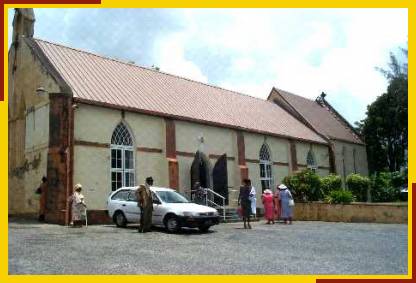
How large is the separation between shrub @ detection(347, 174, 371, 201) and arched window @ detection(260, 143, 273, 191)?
200 inches

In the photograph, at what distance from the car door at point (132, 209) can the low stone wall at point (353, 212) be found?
33.1 feet

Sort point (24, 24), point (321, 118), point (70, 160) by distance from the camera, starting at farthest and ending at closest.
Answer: point (321, 118) < point (24, 24) < point (70, 160)

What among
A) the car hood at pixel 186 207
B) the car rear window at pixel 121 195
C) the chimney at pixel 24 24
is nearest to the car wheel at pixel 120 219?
the car rear window at pixel 121 195

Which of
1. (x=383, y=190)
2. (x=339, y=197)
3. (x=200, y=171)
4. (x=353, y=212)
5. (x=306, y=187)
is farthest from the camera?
(x=383, y=190)

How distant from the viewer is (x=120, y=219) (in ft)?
55.6

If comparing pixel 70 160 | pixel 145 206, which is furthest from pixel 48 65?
pixel 145 206

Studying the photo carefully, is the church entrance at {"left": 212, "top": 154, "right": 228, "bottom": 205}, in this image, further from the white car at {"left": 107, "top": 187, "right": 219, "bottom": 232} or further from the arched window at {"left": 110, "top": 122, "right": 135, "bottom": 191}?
the white car at {"left": 107, "top": 187, "right": 219, "bottom": 232}

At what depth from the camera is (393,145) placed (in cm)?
4103

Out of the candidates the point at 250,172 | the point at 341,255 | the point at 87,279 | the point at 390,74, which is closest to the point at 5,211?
the point at 87,279

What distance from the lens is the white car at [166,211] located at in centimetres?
1512

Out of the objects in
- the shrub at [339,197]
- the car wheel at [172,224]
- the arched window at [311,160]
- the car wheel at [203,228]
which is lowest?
the car wheel at [203,228]

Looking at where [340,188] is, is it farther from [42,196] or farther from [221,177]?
[42,196]

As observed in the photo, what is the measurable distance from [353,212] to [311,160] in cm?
1074

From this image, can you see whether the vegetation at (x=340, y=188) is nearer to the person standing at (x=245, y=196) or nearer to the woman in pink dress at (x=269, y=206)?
the woman in pink dress at (x=269, y=206)
